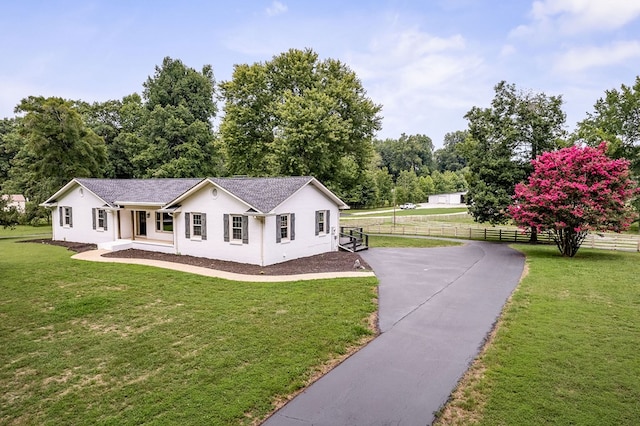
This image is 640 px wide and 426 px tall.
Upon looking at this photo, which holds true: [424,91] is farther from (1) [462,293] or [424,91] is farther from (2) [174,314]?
(2) [174,314]

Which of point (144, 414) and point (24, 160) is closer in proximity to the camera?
point (144, 414)

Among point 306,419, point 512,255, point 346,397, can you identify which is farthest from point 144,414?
point 512,255

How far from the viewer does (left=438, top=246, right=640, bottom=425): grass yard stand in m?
5.69

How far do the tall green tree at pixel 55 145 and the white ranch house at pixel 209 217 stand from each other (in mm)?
10394

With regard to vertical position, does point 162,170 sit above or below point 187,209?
above

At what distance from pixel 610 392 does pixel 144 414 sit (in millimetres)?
7339

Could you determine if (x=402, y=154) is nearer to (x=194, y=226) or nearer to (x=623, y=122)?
(x=623, y=122)

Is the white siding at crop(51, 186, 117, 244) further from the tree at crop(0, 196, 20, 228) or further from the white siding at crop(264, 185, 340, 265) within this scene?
the white siding at crop(264, 185, 340, 265)

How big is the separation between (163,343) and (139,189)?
1752 centimetres

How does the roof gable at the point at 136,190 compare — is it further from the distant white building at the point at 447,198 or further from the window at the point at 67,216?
the distant white building at the point at 447,198

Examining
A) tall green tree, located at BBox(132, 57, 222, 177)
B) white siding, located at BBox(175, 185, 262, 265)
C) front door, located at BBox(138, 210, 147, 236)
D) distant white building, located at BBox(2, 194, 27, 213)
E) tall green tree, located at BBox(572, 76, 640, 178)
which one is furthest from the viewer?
tall green tree, located at BBox(132, 57, 222, 177)

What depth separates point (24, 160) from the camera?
122 feet

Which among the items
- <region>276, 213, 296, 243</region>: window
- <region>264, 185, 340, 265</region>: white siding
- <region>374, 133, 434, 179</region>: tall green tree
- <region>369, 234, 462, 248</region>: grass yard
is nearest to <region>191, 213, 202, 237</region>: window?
<region>264, 185, 340, 265</region>: white siding

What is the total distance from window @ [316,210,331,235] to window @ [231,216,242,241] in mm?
4483
